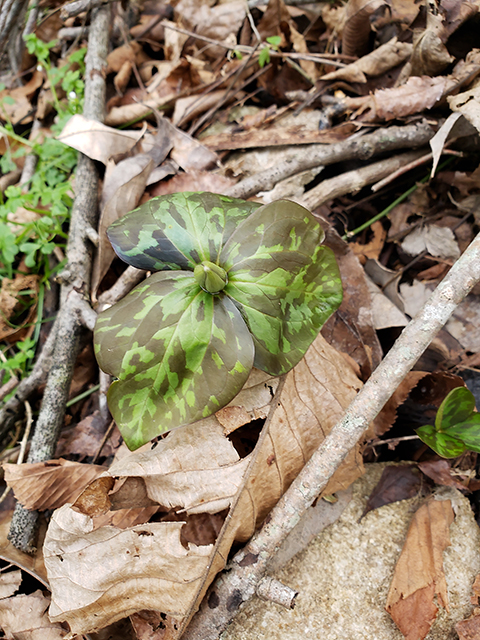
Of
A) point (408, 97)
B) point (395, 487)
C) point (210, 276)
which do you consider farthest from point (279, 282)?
point (408, 97)

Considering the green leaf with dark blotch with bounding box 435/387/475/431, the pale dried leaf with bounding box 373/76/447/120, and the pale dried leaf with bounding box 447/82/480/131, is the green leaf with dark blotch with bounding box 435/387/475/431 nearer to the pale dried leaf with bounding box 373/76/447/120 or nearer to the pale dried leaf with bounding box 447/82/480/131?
the pale dried leaf with bounding box 447/82/480/131

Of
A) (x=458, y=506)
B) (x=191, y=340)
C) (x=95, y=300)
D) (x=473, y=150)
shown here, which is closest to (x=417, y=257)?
(x=473, y=150)

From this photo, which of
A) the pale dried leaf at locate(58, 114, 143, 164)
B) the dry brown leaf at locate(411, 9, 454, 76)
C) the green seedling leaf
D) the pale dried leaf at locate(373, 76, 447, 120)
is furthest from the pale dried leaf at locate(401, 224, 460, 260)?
the pale dried leaf at locate(58, 114, 143, 164)

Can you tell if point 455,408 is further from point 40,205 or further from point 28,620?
point 40,205

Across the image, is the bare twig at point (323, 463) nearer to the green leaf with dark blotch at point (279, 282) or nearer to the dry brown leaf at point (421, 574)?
the green leaf with dark blotch at point (279, 282)

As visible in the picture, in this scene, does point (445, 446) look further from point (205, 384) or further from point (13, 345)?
point (13, 345)

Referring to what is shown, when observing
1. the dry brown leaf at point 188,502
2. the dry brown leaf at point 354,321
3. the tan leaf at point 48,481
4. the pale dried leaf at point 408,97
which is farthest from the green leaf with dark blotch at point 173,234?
the pale dried leaf at point 408,97
